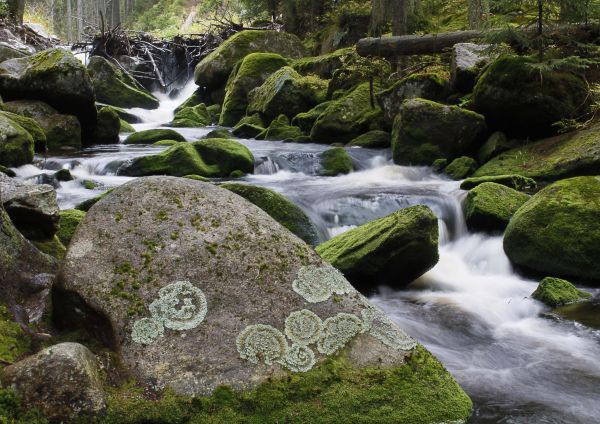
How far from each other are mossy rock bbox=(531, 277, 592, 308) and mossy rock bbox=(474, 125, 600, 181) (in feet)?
13.4

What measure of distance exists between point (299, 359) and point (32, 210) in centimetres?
239

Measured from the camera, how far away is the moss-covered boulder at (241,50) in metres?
23.0

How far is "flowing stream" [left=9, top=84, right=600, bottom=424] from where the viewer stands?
391cm

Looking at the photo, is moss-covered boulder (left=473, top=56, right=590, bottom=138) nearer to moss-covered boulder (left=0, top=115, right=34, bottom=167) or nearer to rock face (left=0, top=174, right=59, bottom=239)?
rock face (left=0, top=174, right=59, bottom=239)

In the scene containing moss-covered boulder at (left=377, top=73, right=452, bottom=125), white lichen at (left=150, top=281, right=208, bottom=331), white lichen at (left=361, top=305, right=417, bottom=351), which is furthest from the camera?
moss-covered boulder at (left=377, top=73, right=452, bottom=125)

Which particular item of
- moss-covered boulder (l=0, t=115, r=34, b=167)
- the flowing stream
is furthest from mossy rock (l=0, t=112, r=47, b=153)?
moss-covered boulder (l=0, t=115, r=34, b=167)

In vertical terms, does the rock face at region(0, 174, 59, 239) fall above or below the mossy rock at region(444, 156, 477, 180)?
above

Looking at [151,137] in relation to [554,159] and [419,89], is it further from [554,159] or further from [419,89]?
[554,159]

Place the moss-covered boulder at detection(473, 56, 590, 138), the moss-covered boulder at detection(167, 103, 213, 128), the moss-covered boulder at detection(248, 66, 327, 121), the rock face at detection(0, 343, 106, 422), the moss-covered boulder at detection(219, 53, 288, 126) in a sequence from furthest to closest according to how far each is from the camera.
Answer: the moss-covered boulder at detection(219, 53, 288, 126), the moss-covered boulder at detection(167, 103, 213, 128), the moss-covered boulder at detection(248, 66, 327, 121), the moss-covered boulder at detection(473, 56, 590, 138), the rock face at detection(0, 343, 106, 422)

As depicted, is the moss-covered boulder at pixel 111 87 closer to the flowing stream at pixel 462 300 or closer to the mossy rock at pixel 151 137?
the mossy rock at pixel 151 137

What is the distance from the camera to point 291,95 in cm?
1723

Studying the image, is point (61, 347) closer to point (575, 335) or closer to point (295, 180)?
point (575, 335)

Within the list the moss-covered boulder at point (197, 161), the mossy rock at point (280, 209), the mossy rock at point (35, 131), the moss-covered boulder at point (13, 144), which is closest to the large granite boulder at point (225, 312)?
the mossy rock at point (280, 209)

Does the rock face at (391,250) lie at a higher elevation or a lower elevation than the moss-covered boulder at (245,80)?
lower
